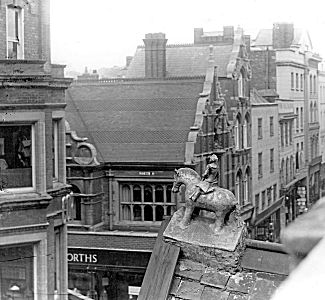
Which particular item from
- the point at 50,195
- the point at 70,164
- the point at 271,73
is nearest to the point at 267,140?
the point at 271,73

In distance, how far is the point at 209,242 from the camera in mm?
3424

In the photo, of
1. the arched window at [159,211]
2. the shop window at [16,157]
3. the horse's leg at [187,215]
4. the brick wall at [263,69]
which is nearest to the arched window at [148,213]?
the arched window at [159,211]

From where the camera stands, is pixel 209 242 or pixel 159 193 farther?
pixel 159 193

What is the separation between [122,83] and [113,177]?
3.83 metres

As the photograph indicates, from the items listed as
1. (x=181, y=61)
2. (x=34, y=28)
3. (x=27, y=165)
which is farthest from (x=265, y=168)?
(x=27, y=165)

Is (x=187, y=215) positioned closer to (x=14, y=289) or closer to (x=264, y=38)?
(x=14, y=289)

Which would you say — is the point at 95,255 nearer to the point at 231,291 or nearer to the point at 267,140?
the point at 267,140

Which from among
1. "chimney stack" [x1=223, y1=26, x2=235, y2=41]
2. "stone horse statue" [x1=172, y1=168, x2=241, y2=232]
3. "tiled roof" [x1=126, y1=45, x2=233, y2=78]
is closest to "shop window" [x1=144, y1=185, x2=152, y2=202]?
"tiled roof" [x1=126, y1=45, x2=233, y2=78]

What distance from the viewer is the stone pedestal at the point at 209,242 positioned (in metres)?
3.41

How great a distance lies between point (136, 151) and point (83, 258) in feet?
11.9

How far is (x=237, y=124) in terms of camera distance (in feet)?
76.7

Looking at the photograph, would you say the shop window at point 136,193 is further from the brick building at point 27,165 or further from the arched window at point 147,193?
the brick building at point 27,165

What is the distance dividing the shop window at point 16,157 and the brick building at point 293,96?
680 inches

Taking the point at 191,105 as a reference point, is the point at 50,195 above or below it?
below
